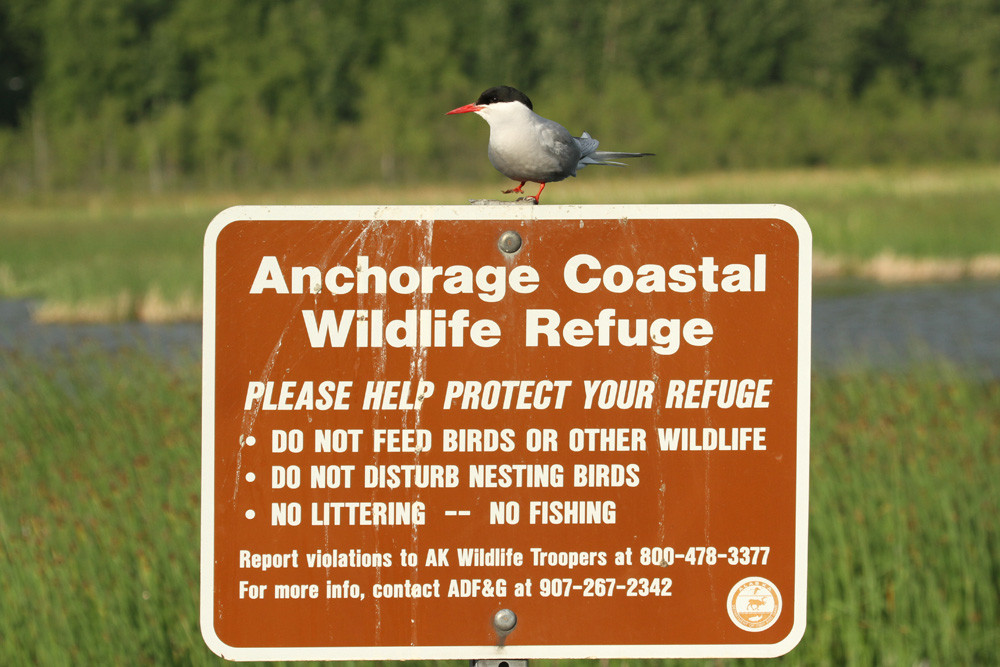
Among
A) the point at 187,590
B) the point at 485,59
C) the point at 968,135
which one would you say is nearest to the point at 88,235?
the point at 485,59

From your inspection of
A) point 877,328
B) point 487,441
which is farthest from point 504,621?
point 877,328

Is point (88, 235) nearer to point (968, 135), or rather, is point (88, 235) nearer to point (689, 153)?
point (689, 153)

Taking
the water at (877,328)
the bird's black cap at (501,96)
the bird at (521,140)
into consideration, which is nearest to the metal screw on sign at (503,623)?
the bird at (521,140)

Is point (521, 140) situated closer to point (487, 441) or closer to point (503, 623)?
point (487, 441)

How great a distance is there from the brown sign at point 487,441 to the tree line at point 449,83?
4888cm

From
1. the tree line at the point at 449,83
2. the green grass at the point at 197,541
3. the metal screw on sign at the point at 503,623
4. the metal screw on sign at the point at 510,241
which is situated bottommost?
the tree line at the point at 449,83

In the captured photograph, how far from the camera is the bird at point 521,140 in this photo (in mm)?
2076

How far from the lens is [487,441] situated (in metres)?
1.94

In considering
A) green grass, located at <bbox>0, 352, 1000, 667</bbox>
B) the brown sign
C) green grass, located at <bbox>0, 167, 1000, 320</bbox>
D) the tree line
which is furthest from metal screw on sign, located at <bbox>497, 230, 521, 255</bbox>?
the tree line

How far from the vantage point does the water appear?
50.9 ft

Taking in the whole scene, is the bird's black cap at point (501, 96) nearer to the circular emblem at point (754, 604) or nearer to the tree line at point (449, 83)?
the circular emblem at point (754, 604)

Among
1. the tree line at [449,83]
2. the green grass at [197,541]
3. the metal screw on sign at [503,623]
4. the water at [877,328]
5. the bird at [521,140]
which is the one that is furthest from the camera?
the tree line at [449,83]

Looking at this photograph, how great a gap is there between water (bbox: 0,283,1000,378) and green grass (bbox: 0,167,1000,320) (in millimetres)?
925

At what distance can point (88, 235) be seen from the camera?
1369 inches
